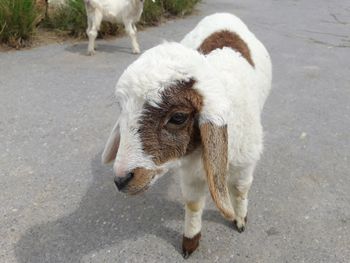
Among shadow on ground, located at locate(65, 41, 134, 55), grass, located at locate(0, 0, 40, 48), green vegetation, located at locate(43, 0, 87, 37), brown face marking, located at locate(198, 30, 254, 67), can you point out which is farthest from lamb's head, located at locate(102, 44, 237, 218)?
green vegetation, located at locate(43, 0, 87, 37)

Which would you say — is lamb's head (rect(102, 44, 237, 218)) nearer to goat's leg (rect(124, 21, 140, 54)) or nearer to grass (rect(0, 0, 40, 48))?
goat's leg (rect(124, 21, 140, 54))

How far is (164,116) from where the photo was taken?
6.35 feet

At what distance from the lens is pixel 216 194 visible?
2072 millimetres

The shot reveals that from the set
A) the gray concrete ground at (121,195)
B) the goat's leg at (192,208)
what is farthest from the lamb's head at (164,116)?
the gray concrete ground at (121,195)

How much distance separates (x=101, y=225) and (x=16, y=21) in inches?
208

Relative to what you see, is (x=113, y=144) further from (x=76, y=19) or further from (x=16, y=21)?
(x=76, y=19)

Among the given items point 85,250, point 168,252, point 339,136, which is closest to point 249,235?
point 168,252

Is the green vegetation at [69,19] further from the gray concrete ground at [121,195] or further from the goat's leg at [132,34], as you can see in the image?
the gray concrete ground at [121,195]

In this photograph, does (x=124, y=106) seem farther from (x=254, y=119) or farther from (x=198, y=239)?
(x=198, y=239)

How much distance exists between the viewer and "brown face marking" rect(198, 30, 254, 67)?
291cm

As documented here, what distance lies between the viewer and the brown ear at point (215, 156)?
1.96 m

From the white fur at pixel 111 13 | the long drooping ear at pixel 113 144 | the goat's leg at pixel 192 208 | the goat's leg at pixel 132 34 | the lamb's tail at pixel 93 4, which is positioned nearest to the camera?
the long drooping ear at pixel 113 144

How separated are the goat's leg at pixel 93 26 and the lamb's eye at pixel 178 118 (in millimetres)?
5573

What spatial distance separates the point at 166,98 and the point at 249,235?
1.60 meters
